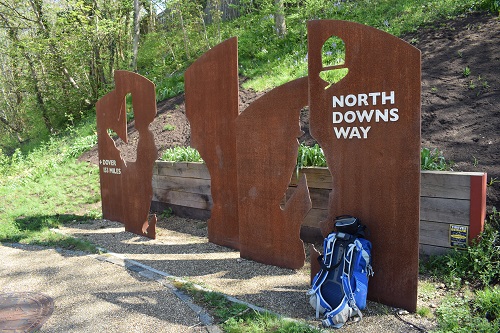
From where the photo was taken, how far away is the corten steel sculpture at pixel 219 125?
16.8ft

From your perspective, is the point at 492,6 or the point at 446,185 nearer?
the point at 446,185

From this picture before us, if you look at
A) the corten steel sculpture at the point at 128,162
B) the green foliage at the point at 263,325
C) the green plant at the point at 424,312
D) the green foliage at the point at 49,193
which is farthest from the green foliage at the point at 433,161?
the green foliage at the point at 49,193

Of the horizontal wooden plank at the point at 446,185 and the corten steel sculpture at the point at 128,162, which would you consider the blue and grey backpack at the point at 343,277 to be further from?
the corten steel sculpture at the point at 128,162

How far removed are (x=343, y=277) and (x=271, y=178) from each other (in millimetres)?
1537

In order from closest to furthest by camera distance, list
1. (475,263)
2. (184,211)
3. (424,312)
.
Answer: (424,312) → (475,263) → (184,211)

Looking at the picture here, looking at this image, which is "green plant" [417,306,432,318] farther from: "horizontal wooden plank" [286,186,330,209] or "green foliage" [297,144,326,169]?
"green foliage" [297,144,326,169]

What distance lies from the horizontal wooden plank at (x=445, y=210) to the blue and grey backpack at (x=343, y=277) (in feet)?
2.99

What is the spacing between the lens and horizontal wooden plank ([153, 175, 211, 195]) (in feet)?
20.2

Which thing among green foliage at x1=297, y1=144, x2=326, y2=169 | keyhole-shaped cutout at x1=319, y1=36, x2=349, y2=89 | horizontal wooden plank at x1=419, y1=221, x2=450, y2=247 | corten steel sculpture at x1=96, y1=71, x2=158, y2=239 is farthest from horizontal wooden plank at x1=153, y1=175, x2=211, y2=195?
horizontal wooden plank at x1=419, y1=221, x2=450, y2=247

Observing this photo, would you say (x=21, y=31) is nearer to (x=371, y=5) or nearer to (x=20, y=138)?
(x=20, y=138)

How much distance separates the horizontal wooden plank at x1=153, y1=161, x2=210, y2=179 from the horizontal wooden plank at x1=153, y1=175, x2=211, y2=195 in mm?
63

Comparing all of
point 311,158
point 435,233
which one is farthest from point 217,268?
point 435,233

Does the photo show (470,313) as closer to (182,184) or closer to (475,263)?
(475,263)

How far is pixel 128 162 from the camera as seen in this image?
20.7 feet
